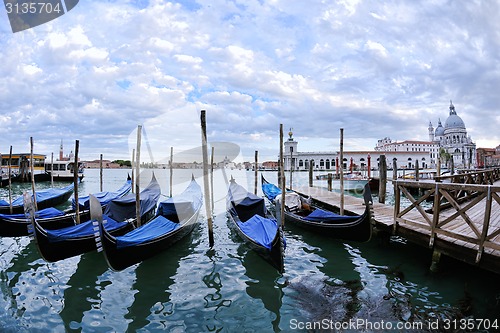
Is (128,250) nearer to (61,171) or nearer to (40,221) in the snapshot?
(40,221)

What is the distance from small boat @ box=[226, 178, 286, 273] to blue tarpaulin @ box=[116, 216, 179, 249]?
56.2 inches

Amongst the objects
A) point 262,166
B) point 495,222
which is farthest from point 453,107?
point 495,222

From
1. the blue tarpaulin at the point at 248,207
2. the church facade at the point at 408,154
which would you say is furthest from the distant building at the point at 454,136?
the blue tarpaulin at the point at 248,207

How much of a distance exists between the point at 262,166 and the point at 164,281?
97.5 meters

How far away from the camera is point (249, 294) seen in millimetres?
4223

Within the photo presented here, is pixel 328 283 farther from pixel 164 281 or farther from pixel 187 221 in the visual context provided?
pixel 187 221

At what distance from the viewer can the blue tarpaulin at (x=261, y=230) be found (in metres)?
4.83

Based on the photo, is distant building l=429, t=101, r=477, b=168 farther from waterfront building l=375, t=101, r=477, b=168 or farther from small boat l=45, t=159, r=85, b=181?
small boat l=45, t=159, r=85, b=181

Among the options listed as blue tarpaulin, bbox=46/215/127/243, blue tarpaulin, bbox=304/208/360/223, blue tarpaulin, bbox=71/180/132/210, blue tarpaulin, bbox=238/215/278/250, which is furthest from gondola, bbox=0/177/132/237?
blue tarpaulin, bbox=304/208/360/223

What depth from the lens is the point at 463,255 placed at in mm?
4043

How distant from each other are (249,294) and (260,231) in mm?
1335

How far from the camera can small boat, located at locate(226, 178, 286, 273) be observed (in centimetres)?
431

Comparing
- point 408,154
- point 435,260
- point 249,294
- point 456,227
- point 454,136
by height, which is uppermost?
point 454,136

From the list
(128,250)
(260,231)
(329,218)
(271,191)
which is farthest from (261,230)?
(271,191)
